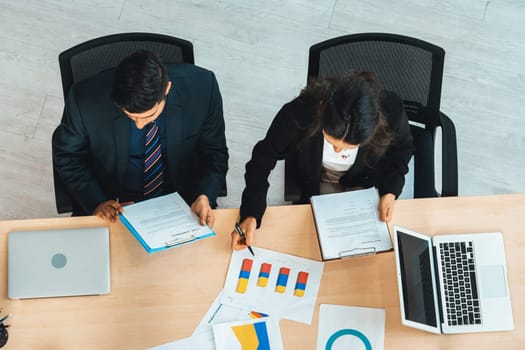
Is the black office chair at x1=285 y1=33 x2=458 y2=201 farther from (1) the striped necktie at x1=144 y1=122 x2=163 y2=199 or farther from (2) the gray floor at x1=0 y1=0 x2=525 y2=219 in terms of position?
(2) the gray floor at x1=0 y1=0 x2=525 y2=219

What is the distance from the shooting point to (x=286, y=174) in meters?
2.36

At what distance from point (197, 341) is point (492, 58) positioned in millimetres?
2237

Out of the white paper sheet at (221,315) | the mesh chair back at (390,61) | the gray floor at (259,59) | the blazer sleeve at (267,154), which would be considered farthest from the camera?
the gray floor at (259,59)

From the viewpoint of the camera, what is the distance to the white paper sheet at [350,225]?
77.6 inches

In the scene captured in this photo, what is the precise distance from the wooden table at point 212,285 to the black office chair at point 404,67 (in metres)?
0.24

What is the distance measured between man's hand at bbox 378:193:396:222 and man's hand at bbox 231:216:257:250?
16.2 inches

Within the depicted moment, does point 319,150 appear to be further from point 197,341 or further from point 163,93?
point 197,341

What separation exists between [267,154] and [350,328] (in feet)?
2.15

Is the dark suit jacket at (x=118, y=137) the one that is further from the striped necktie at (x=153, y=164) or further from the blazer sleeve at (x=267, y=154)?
the blazer sleeve at (x=267, y=154)

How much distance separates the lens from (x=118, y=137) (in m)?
2.14

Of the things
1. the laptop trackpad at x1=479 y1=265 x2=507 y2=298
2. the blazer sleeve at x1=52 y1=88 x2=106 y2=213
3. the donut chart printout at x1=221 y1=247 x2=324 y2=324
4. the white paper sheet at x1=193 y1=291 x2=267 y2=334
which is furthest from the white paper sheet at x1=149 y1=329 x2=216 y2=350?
the laptop trackpad at x1=479 y1=265 x2=507 y2=298

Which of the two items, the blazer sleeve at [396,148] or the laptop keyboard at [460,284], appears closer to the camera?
the laptop keyboard at [460,284]

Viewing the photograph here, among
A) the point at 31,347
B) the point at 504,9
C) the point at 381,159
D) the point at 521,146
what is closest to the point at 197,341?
the point at 31,347

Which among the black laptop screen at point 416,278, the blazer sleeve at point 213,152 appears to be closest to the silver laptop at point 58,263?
the blazer sleeve at point 213,152
